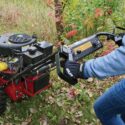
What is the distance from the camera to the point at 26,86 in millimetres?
4117

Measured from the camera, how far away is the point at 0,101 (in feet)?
13.4

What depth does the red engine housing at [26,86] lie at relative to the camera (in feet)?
13.2

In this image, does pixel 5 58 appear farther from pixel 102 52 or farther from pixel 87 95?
pixel 102 52

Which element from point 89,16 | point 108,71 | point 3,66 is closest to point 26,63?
point 3,66

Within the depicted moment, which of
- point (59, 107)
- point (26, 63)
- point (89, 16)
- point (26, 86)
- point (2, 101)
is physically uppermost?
point (26, 63)

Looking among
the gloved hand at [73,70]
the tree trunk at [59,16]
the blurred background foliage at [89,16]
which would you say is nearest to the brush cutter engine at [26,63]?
the gloved hand at [73,70]

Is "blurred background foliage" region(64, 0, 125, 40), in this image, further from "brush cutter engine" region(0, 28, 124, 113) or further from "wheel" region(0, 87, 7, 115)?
"wheel" region(0, 87, 7, 115)

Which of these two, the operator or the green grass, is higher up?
the operator

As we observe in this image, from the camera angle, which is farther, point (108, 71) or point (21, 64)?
point (21, 64)

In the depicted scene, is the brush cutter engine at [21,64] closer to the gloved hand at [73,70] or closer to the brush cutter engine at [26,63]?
the brush cutter engine at [26,63]

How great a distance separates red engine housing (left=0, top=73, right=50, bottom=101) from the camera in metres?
4.03

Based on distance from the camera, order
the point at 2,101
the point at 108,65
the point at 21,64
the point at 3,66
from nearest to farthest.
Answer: the point at 108,65 → the point at 21,64 → the point at 3,66 → the point at 2,101

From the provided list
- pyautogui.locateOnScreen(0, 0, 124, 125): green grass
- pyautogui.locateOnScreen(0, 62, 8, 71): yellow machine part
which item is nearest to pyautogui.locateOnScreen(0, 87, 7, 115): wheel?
pyautogui.locateOnScreen(0, 0, 124, 125): green grass

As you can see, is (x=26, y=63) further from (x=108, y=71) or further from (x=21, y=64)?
(x=108, y=71)
